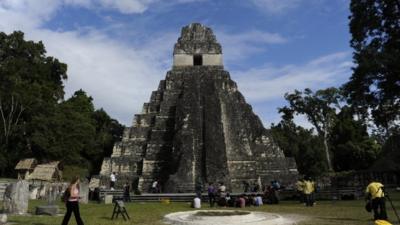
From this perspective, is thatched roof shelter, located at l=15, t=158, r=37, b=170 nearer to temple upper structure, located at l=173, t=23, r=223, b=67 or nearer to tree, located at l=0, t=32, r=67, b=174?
tree, located at l=0, t=32, r=67, b=174

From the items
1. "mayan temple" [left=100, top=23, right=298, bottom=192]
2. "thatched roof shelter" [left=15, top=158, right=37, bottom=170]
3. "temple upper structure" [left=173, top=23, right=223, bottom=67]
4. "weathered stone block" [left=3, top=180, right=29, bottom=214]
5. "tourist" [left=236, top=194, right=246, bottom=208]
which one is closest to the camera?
"weathered stone block" [left=3, top=180, right=29, bottom=214]

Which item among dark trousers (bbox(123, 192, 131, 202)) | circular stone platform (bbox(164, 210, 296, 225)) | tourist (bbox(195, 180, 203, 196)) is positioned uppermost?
tourist (bbox(195, 180, 203, 196))

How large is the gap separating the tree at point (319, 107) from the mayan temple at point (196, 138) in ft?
63.0

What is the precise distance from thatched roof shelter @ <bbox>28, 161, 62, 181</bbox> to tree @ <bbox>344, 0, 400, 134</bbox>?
1967 centimetres

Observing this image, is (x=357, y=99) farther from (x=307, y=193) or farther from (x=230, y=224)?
(x=230, y=224)

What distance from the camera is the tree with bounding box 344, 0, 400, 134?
61.5 ft

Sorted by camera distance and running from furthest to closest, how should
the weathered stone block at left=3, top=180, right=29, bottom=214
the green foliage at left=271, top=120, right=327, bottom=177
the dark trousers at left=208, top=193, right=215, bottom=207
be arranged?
the green foliage at left=271, top=120, right=327, bottom=177
the dark trousers at left=208, top=193, right=215, bottom=207
the weathered stone block at left=3, top=180, right=29, bottom=214

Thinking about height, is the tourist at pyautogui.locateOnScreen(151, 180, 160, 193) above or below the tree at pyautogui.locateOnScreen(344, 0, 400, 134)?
below

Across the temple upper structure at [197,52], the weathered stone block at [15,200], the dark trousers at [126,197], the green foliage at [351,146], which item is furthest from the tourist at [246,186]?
the green foliage at [351,146]

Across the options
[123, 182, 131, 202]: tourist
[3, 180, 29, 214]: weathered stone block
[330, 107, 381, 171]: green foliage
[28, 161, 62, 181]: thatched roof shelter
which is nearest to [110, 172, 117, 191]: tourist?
[123, 182, 131, 202]: tourist

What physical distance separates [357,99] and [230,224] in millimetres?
13066

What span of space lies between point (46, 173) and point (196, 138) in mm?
11419

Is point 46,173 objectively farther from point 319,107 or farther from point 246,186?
point 319,107

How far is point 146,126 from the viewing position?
27141 mm
